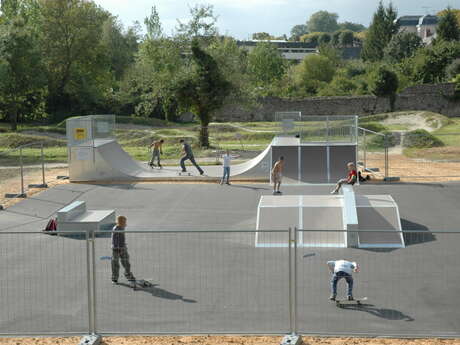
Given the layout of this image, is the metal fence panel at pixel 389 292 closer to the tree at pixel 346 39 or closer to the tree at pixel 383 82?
the tree at pixel 383 82

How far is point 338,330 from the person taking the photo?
944 cm

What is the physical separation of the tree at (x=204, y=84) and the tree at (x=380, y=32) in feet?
256

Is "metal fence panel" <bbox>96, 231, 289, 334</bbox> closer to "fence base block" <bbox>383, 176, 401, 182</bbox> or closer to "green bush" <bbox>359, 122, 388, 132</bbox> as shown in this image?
"fence base block" <bbox>383, 176, 401, 182</bbox>

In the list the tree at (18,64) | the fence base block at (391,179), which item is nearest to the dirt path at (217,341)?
the fence base block at (391,179)

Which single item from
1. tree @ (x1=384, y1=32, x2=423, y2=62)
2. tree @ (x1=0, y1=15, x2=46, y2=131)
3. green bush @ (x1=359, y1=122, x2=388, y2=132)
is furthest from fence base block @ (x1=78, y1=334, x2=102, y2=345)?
tree @ (x1=384, y1=32, x2=423, y2=62)

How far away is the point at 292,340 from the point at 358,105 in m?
51.9

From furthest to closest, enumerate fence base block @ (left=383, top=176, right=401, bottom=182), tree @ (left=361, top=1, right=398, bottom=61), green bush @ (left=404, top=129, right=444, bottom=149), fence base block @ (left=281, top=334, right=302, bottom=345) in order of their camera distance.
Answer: tree @ (left=361, top=1, right=398, bottom=61) < green bush @ (left=404, top=129, right=444, bottom=149) < fence base block @ (left=383, top=176, right=401, bottom=182) < fence base block @ (left=281, top=334, right=302, bottom=345)

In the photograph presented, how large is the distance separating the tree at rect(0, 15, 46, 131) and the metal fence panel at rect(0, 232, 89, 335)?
31.7 meters

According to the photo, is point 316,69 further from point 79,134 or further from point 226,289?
point 226,289

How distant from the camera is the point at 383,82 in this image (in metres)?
55.3

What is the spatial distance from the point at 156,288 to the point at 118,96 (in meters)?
48.3

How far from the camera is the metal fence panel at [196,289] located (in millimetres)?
9789

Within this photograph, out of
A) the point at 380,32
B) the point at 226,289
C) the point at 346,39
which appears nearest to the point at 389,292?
the point at 226,289

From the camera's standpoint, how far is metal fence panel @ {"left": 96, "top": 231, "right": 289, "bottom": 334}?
32.1 feet
